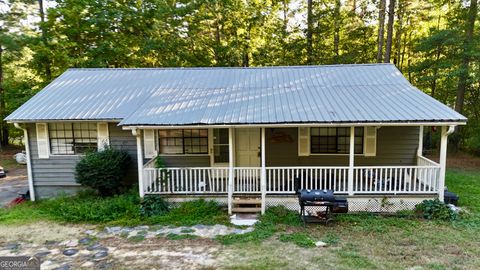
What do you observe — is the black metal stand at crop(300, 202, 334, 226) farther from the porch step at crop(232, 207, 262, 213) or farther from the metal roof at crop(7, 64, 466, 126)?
the metal roof at crop(7, 64, 466, 126)

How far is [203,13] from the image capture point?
60.7ft

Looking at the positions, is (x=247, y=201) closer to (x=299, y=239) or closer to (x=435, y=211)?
(x=299, y=239)

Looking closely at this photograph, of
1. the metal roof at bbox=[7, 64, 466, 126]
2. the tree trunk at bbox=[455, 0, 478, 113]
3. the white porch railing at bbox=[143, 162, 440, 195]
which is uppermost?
the tree trunk at bbox=[455, 0, 478, 113]

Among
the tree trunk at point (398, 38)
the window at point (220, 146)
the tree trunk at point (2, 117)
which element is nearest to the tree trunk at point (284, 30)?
the tree trunk at point (398, 38)

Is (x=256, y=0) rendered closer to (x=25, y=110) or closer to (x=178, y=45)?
(x=178, y=45)

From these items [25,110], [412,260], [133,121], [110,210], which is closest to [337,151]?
[412,260]

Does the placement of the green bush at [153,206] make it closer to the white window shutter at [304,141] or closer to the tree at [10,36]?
the white window shutter at [304,141]

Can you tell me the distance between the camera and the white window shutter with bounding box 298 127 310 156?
9.00 metres

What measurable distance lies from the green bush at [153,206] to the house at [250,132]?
229 mm

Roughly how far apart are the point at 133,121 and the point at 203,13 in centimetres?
1347

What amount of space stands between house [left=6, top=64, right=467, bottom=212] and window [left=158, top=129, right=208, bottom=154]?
32mm

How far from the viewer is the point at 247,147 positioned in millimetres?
9289

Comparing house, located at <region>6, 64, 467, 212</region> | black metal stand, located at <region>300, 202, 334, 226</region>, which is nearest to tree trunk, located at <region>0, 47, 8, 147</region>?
house, located at <region>6, 64, 467, 212</region>

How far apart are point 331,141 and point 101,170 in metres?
6.90
